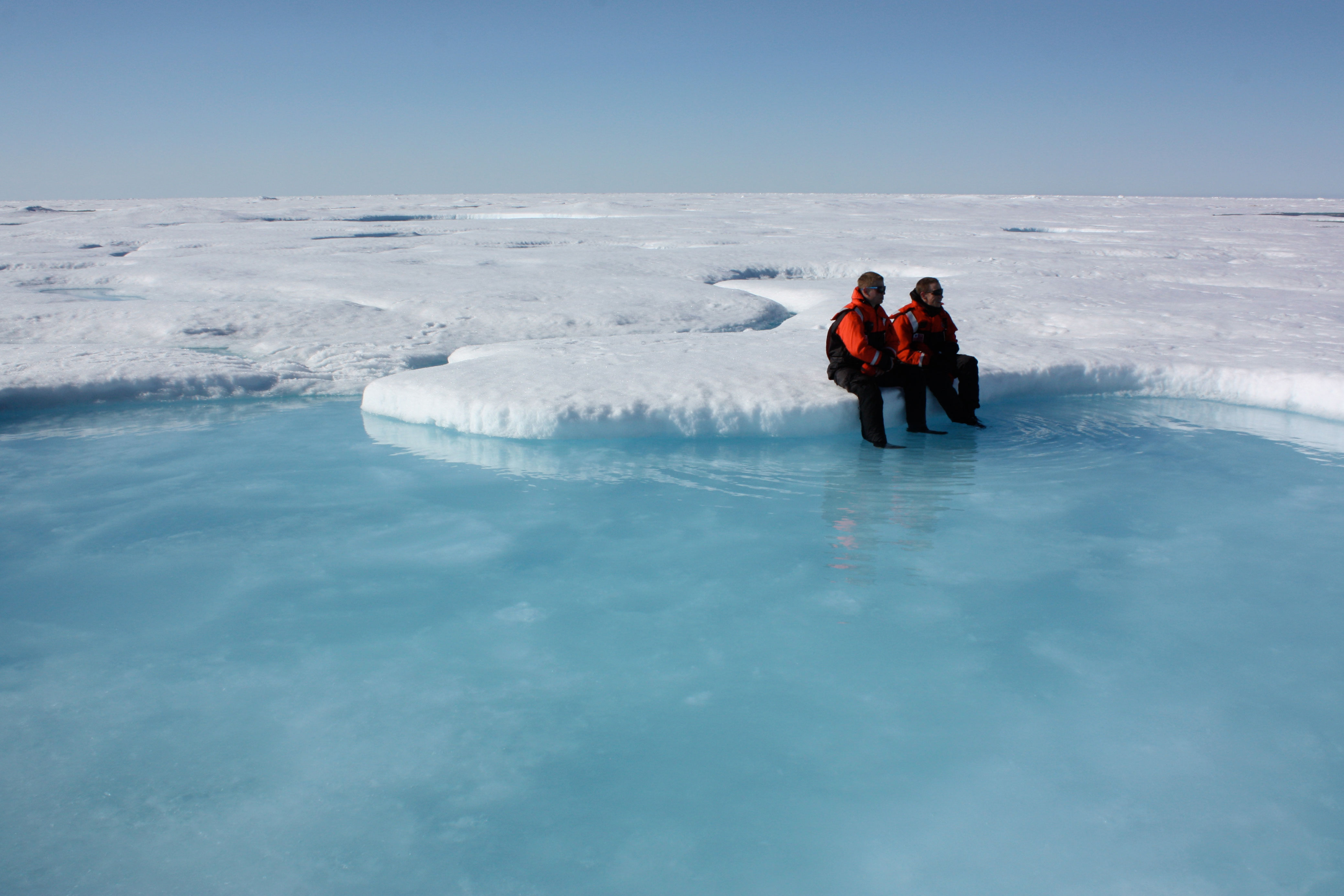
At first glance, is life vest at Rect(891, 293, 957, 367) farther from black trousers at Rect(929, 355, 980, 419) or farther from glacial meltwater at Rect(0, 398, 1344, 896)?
glacial meltwater at Rect(0, 398, 1344, 896)

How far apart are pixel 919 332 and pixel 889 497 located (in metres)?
1.51

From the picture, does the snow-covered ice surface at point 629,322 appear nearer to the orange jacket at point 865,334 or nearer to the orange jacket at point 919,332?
the orange jacket at point 865,334

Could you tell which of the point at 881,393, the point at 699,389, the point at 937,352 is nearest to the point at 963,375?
the point at 937,352

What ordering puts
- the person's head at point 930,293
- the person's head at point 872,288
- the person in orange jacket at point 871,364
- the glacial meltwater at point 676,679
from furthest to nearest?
the person's head at point 930,293
the person in orange jacket at point 871,364
the person's head at point 872,288
the glacial meltwater at point 676,679

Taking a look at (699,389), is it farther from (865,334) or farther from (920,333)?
(920,333)

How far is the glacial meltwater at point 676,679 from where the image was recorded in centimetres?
210

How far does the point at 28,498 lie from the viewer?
4.41 m

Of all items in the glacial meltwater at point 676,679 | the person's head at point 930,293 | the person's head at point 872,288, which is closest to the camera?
the glacial meltwater at point 676,679

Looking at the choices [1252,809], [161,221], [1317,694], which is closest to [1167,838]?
[1252,809]

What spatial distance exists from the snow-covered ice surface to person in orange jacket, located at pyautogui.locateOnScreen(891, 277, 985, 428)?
20.6 inches

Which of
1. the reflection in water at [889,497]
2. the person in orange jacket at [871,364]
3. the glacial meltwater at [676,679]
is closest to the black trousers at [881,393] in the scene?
the person in orange jacket at [871,364]

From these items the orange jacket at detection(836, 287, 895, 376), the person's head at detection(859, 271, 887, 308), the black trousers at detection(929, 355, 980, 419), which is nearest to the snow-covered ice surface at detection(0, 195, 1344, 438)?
the orange jacket at detection(836, 287, 895, 376)

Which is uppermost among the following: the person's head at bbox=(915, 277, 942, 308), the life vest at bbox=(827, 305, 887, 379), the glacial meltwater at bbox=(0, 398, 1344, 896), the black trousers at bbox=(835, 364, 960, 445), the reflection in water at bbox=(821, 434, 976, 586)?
the person's head at bbox=(915, 277, 942, 308)

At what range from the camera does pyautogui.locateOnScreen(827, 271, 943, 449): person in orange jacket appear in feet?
17.0
